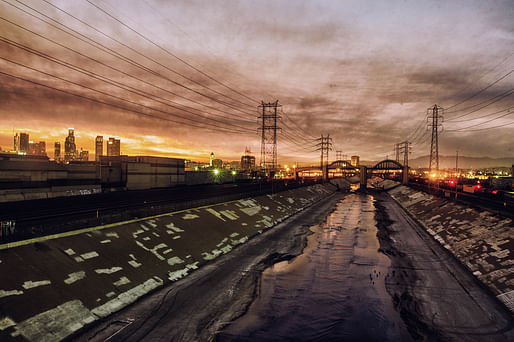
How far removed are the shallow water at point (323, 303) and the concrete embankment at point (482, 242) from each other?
6561mm

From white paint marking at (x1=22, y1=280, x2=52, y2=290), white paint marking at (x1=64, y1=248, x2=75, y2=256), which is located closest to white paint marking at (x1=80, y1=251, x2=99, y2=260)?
white paint marking at (x1=64, y1=248, x2=75, y2=256)

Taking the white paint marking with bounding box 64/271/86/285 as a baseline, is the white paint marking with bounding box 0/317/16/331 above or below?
below

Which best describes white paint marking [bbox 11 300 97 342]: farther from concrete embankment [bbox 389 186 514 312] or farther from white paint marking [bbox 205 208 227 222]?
concrete embankment [bbox 389 186 514 312]

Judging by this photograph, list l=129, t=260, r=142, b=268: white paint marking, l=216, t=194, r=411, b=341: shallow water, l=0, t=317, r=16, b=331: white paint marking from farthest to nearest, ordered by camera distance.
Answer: l=129, t=260, r=142, b=268: white paint marking, l=216, t=194, r=411, b=341: shallow water, l=0, t=317, r=16, b=331: white paint marking

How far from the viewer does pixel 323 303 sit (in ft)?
50.5

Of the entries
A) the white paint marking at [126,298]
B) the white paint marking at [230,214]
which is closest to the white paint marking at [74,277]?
the white paint marking at [126,298]

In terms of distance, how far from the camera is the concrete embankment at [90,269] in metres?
11.2

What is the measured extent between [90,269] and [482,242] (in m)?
32.0

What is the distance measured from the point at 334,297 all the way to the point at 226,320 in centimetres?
720

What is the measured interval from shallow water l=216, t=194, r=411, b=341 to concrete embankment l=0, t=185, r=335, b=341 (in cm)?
664

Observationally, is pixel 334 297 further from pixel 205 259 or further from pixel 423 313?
pixel 205 259

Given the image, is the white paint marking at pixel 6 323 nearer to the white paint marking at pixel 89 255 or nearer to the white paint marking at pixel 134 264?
the white paint marking at pixel 89 255

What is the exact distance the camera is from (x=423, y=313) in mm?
14320

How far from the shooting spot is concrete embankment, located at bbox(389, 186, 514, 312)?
17.0 meters
